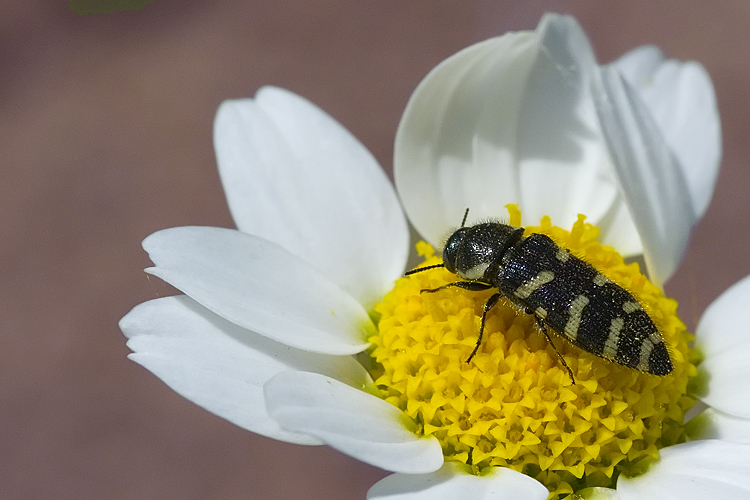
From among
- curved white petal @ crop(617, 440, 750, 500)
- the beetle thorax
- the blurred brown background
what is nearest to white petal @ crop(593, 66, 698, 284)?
the beetle thorax

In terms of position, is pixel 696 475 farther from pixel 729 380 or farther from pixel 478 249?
pixel 478 249

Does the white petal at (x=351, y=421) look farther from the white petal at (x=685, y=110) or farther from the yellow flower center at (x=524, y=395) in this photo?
the white petal at (x=685, y=110)

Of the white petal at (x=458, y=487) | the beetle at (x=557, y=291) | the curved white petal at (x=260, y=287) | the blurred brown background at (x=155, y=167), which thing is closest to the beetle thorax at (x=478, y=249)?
the beetle at (x=557, y=291)

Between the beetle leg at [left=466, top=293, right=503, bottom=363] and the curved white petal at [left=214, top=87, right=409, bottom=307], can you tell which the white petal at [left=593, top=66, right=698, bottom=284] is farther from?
the curved white petal at [left=214, top=87, right=409, bottom=307]

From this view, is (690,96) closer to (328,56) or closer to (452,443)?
(452,443)

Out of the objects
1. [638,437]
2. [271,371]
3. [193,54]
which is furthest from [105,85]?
[638,437]

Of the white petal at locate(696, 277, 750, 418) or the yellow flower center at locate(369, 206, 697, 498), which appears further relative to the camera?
the white petal at locate(696, 277, 750, 418)
